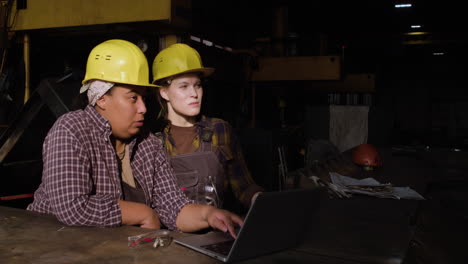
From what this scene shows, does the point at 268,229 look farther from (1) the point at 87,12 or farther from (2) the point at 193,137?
(1) the point at 87,12

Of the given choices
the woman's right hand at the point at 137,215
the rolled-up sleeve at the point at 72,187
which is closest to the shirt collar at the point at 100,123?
the rolled-up sleeve at the point at 72,187

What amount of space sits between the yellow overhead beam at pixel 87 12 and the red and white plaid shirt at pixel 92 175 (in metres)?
0.84

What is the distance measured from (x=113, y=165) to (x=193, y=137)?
0.82 m

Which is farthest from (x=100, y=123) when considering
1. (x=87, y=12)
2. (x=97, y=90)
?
(x=87, y=12)

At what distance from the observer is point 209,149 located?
2.57 metres

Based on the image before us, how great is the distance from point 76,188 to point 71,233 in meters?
Result: 0.16

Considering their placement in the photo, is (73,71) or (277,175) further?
(277,175)

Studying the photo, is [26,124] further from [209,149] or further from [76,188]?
[76,188]

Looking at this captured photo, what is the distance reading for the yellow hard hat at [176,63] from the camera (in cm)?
249

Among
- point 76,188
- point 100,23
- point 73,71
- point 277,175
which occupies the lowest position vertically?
point 277,175

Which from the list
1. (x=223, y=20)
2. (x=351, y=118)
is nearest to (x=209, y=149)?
(x=223, y=20)

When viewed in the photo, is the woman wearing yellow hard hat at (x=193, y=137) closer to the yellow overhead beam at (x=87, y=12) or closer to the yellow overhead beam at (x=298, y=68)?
the yellow overhead beam at (x=87, y=12)

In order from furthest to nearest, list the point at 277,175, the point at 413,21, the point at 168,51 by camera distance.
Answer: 1. the point at 413,21
2. the point at 277,175
3. the point at 168,51

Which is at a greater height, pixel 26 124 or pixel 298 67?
pixel 298 67
